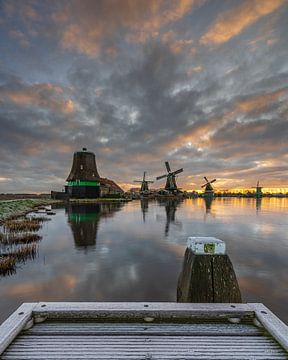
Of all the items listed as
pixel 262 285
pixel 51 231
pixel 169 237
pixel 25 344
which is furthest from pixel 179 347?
pixel 51 231

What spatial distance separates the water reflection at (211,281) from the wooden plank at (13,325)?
271 cm

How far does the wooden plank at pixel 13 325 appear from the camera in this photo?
2.63m

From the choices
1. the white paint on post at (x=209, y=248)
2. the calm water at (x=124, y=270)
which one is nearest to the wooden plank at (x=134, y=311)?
the white paint on post at (x=209, y=248)

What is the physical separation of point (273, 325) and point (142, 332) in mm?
1798

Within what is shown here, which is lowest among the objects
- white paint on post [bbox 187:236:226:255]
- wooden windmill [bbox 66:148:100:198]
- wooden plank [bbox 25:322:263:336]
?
wooden plank [bbox 25:322:263:336]

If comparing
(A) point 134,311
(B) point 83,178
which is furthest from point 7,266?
(B) point 83,178

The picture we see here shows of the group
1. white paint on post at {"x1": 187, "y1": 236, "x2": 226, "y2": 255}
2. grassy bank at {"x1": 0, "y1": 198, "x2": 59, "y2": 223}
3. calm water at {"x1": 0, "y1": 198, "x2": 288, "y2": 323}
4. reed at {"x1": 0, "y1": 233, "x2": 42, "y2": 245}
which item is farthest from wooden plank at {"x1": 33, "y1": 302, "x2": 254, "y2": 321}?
grassy bank at {"x1": 0, "y1": 198, "x2": 59, "y2": 223}

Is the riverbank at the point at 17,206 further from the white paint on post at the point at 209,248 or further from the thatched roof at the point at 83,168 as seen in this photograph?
the white paint on post at the point at 209,248

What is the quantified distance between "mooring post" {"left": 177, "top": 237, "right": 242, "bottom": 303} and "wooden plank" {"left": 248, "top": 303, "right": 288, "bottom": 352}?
65 cm

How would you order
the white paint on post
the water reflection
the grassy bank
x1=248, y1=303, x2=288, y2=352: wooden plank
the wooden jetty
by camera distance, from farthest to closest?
the grassy bank
the white paint on post
the water reflection
x1=248, y1=303, x2=288, y2=352: wooden plank
the wooden jetty

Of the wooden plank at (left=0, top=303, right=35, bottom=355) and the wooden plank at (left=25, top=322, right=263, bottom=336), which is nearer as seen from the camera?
the wooden plank at (left=0, top=303, right=35, bottom=355)

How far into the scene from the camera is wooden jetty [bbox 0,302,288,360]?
2607mm

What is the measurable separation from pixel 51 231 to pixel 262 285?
15.4 meters

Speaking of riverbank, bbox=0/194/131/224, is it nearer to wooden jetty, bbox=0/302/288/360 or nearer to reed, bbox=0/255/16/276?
reed, bbox=0/255/16/276
